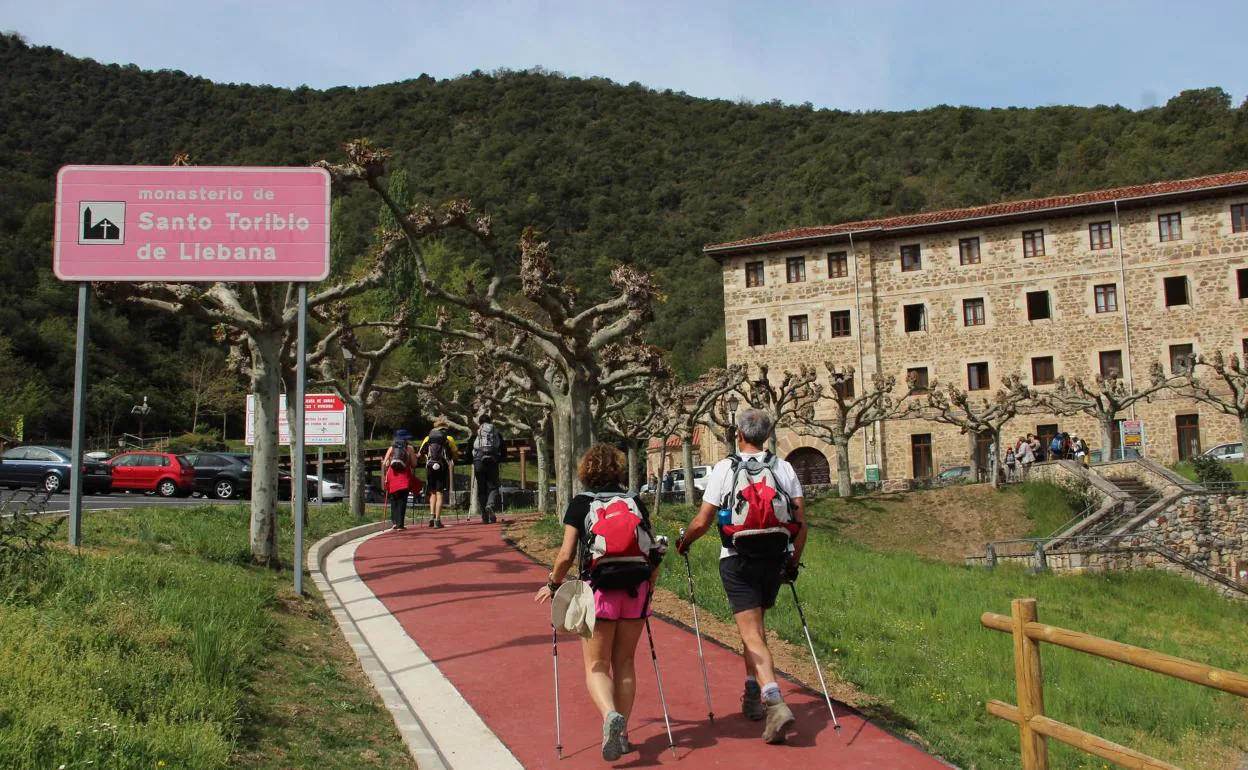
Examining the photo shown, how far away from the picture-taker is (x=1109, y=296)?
4847 centimetres

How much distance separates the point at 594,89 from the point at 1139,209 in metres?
109

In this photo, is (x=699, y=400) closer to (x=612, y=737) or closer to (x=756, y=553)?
(x=756, y=553)

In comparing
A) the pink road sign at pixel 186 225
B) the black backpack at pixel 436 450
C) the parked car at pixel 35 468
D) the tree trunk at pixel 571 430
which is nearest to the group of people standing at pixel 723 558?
the pink road sign at pixel 186 225

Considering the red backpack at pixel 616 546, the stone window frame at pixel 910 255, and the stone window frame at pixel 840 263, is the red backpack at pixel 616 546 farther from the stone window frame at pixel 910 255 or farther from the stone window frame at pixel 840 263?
the stone window frame at pixel 910 255

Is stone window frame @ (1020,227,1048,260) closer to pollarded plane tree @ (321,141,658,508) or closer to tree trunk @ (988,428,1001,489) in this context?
tree trunk @ (988,428,1001,489)

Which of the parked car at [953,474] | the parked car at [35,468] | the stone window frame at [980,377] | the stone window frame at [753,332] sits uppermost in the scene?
the stone window frame at [753,332]

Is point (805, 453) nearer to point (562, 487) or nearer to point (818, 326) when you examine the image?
point (818, 326)

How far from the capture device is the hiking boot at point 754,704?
6.27 metres

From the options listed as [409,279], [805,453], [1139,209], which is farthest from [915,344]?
[409,279]

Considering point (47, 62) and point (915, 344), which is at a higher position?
point (47, 62)

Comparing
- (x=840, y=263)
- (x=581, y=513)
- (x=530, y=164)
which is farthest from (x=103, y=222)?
(x=530, y=164)

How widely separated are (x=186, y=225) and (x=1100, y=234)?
4690cm

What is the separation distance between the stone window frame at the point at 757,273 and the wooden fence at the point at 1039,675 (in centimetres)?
4819

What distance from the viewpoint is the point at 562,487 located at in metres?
18.2
